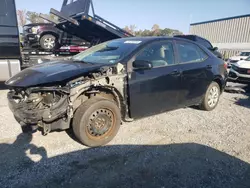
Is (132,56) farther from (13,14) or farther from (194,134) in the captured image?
(13,14)

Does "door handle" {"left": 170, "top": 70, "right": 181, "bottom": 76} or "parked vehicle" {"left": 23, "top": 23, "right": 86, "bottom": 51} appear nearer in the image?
"door handle" {"left": 170, "top": 70, "right": 181, "bottom": 76}

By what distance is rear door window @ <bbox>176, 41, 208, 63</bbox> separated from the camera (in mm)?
4386

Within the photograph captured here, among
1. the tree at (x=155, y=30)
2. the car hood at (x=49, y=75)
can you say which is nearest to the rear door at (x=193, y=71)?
the car hood at (x=49, y=75)

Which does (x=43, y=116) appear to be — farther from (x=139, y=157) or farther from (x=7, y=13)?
(x=7, y=13)

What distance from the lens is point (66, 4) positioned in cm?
794

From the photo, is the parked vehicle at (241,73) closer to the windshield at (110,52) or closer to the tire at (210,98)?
the tire at (210,98)

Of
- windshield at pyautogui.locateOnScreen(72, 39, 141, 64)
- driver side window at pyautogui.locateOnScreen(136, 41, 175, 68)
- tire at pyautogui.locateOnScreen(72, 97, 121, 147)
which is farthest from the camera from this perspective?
driver side window at pyautogui.locateOnScreen(136, 41, 175, 68)

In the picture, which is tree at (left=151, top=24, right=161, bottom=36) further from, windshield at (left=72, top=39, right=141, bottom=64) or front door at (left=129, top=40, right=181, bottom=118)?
front door at (left=129, top=40, right=181, bottom=118)

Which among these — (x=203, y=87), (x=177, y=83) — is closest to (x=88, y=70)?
(x=177, y=83)

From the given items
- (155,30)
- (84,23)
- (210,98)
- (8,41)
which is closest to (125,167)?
(210,98)

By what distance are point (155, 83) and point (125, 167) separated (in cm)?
161

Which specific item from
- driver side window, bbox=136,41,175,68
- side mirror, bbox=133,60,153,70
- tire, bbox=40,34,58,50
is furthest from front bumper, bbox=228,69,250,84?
tire, bbox=40,34,58,50

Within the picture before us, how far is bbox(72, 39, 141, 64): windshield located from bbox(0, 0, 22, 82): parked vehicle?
102 inches

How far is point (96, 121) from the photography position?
341 cm
